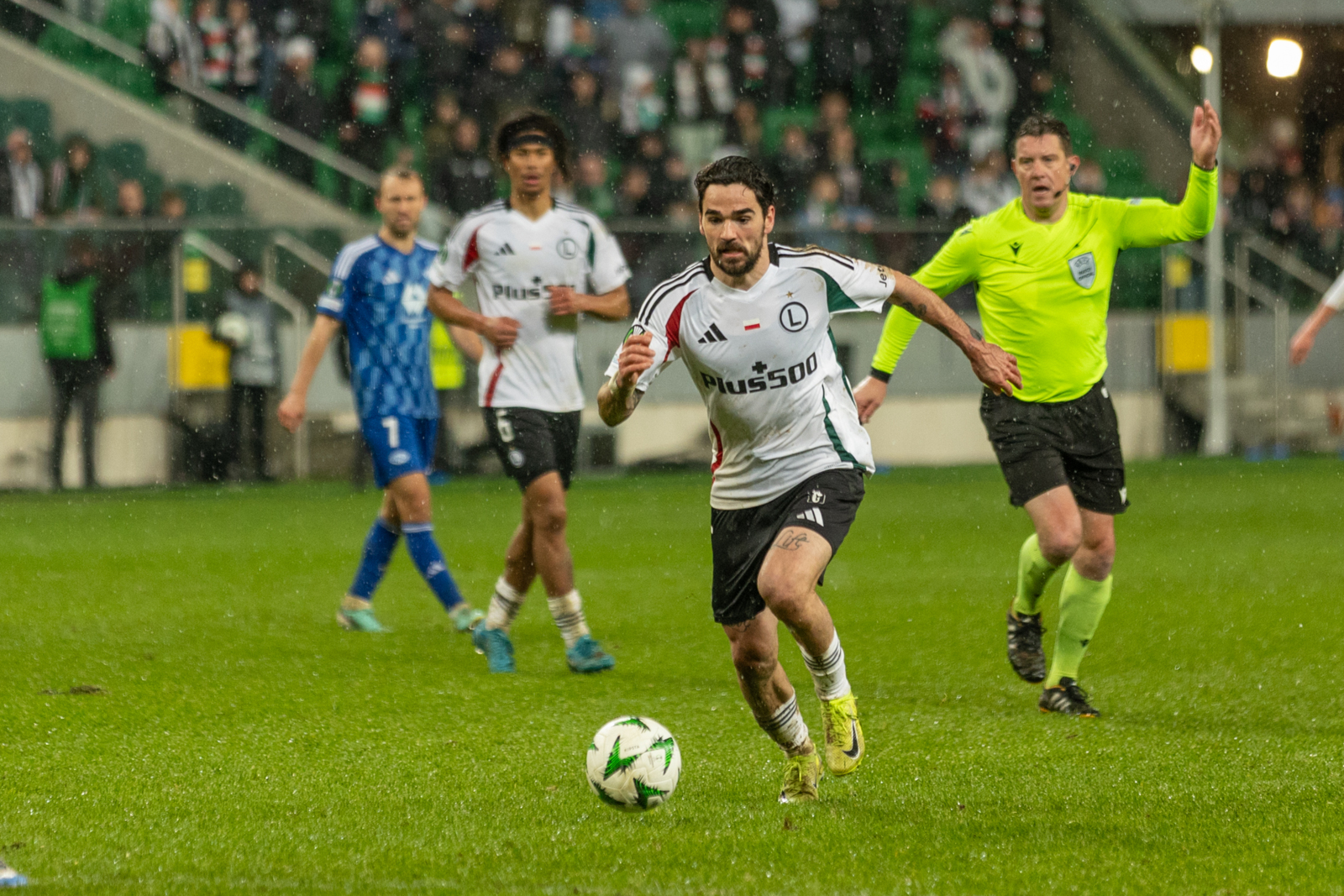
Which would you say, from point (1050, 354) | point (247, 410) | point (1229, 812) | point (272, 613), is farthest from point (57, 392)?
point (1229, 812)

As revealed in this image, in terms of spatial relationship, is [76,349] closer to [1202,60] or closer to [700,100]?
[700,100]

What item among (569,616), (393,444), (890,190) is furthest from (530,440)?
(890,190)

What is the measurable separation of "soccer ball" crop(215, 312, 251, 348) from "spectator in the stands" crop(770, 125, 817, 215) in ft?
19.5

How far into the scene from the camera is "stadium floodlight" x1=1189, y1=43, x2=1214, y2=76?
20.4 meters

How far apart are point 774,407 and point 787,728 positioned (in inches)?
35.4

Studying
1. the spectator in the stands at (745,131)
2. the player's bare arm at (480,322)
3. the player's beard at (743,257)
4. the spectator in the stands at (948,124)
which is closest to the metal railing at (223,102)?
the spectator in the stands at (745,131)

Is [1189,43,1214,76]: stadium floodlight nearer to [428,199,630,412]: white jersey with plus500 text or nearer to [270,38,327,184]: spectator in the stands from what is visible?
[270,38,327,184]: spectator in the stands

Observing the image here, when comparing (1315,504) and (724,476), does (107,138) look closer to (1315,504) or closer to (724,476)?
(1315,504)

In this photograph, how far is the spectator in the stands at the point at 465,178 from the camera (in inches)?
Result: 701

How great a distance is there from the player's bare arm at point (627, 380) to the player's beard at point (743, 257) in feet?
1.12

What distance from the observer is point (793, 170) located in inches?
755

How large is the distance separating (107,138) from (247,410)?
398cm

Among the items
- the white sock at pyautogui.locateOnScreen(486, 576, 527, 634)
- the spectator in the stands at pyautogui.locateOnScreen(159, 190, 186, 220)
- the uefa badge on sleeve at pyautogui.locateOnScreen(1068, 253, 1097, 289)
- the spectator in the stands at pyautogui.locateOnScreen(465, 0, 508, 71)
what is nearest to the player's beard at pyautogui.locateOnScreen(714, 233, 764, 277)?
the uefa badge on sleeve at pyautogui.locateOnScreen(1068, 253, 1097, 289)

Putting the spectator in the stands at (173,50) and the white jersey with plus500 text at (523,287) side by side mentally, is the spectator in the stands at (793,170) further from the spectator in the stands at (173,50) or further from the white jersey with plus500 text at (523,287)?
the white jersey with plus500 text at (523,287)
